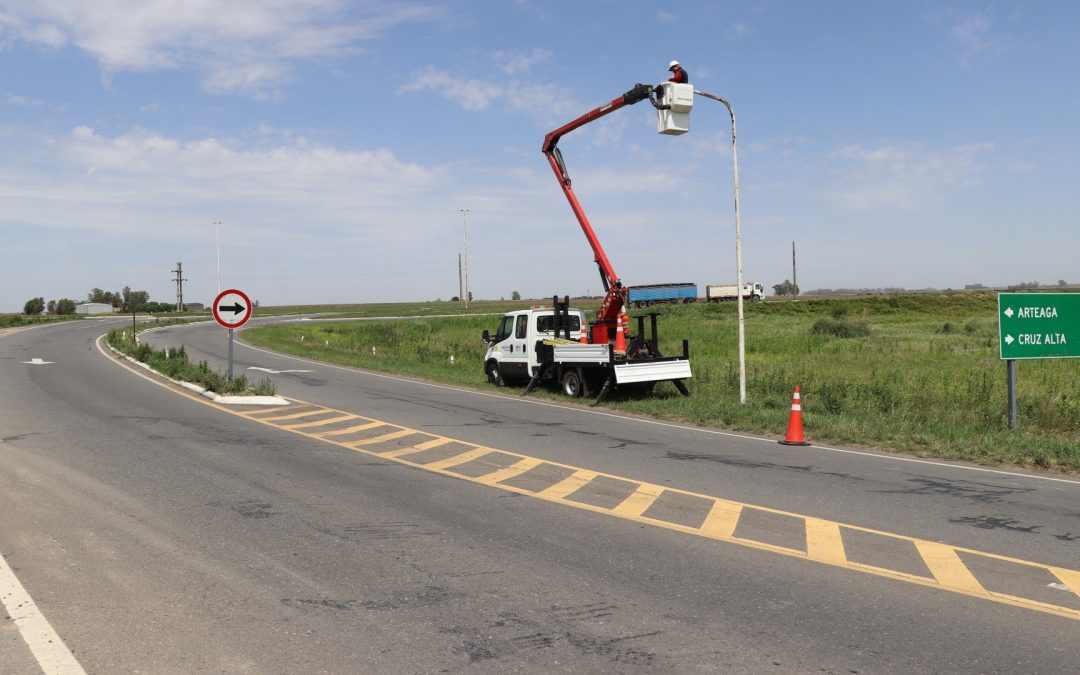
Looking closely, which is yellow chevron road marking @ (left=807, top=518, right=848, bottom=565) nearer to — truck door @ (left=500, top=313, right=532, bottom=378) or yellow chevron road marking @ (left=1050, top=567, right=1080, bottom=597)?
yellow chevron road marking @ (left=1050, top=567, right=1080, bottom=597)

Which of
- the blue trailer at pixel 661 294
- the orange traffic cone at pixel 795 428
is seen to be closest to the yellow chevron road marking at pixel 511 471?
the orange traffic cone at pixel 795 428

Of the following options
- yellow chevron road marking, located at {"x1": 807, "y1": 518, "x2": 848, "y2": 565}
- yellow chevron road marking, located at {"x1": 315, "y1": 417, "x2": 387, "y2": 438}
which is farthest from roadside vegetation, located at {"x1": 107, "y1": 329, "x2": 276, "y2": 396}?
yellow chevron road marking, located at {"x1": 807, "y1": 518, "x2": 848, "y2": 565}

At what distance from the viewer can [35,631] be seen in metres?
4.99

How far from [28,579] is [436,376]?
19.5 meters

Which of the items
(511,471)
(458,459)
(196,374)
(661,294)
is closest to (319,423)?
(458,459)

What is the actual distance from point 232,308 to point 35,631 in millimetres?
14012

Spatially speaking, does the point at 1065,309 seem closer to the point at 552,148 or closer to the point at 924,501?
the point at 924,501

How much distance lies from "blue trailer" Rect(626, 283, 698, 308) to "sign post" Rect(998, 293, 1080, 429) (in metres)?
68.9

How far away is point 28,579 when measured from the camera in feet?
19.5

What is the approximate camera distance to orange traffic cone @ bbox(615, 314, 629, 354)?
20.1m

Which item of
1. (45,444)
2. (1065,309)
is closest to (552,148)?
(1065,309)

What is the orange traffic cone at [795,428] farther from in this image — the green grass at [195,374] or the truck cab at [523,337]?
the green grass at [195,374]

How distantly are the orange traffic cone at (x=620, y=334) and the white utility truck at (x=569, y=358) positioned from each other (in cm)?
18

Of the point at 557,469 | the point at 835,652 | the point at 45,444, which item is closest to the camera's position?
the point at 835,652
